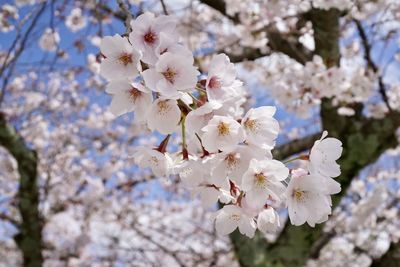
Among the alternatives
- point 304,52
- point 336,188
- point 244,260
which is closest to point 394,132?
point 304,52

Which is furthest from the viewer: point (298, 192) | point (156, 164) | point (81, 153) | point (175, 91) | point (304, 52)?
point (81, 153)

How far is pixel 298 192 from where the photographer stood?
1000 mm

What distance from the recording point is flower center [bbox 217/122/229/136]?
2.91 ft

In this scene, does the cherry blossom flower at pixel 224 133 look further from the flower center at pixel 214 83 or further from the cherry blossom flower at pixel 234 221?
the cherry blossom flower at pixel 234 221

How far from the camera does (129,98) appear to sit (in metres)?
0.98

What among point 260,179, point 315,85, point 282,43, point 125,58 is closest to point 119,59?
point 125,58

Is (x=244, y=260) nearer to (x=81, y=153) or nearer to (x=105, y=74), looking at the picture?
(x=105, y=74)

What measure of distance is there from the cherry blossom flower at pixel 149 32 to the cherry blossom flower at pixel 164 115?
8 centimetres

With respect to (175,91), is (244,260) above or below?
below

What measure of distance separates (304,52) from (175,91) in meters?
3.71

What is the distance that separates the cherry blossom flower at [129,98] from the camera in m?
0.96

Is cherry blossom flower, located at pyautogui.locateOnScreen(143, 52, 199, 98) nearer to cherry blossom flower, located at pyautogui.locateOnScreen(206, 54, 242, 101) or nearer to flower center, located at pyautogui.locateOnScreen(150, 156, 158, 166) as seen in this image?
cherry blossom flower, located at pyautogui.locateOnScreen(206, 54, 242, 101)

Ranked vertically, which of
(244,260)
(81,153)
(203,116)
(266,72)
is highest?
(203,116)

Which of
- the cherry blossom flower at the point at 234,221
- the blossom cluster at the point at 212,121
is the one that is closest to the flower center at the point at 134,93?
the blossom cluster at the point at 212,121
